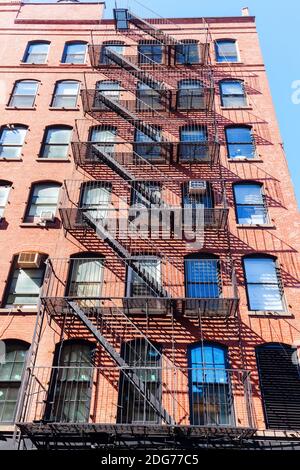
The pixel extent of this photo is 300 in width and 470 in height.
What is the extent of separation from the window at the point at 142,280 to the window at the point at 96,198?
101 inches

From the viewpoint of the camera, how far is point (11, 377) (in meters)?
13.7

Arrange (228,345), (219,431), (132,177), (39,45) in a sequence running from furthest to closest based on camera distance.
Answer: (39,45) → (132,177) → (228,345) → (219,431)

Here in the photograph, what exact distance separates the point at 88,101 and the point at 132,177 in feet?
19.4

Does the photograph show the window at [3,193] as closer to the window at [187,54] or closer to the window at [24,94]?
the window at [24,94]

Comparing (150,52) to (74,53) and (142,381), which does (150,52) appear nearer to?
(74,53)

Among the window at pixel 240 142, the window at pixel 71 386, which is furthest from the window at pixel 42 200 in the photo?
the window at pixel 240 142

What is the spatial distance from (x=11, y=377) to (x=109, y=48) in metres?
18.6

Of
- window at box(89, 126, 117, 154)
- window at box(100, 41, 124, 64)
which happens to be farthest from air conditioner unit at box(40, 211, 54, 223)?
window at box(100, 41, 124, 64)

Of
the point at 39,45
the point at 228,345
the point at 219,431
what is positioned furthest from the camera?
the point at 39,45

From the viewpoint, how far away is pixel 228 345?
13.9 metres

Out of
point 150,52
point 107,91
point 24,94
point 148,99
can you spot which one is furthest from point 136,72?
point 24,94

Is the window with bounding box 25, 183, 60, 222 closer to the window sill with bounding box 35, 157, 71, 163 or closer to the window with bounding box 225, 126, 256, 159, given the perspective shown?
the window sill with bounding box 35, 157, 71, 163

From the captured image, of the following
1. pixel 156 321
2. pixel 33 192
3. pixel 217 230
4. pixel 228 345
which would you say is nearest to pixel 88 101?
pixel 33 192

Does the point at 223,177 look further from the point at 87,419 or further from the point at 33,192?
the point at 87,419
